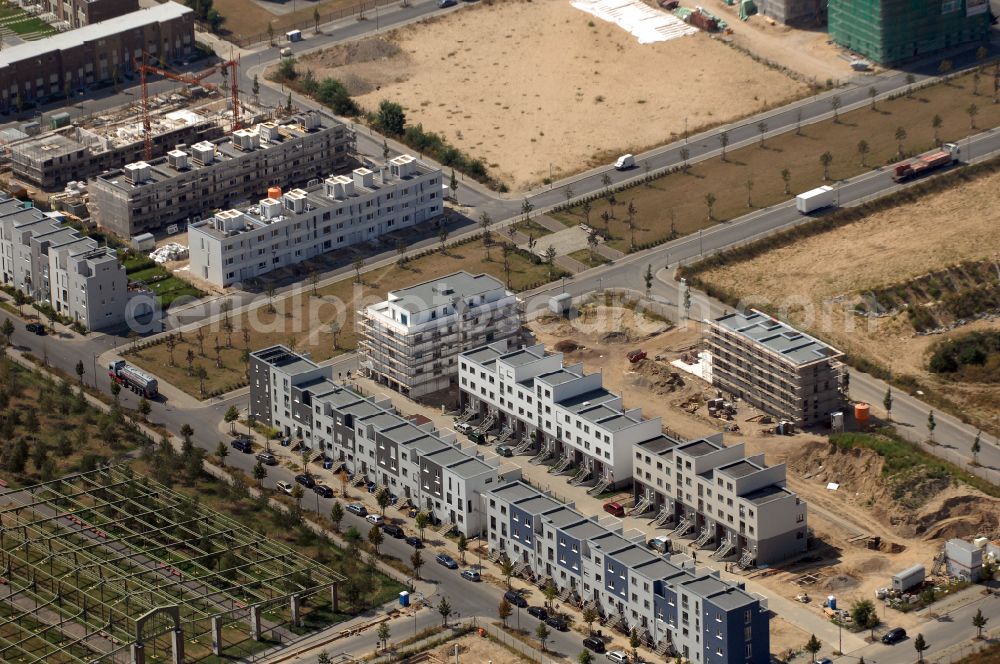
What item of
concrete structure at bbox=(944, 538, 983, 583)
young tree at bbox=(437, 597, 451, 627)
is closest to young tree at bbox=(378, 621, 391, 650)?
young tree at bbox=(437, 597, 451, 627)

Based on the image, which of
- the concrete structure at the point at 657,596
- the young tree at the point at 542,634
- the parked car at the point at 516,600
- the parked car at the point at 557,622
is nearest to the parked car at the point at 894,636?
the concrete structure at the point at 657,596

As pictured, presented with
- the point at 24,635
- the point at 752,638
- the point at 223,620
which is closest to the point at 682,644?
the point at 752,638

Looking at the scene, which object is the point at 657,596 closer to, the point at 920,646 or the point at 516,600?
the point at 516,600

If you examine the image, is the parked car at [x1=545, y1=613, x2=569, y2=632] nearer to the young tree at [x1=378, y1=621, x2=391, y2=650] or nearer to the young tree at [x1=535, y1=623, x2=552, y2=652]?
the young tree at [x1=535, y1=623, x2=552, y2=652]

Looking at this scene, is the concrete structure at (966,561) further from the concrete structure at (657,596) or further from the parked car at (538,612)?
the parked car at (538,612)

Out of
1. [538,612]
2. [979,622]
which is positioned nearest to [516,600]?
[538,612]
